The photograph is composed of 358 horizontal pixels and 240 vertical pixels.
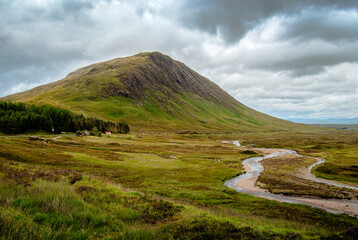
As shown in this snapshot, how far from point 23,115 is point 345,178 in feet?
503

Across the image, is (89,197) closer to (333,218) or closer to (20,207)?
(20,207)

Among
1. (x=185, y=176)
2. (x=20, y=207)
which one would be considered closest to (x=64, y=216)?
(x=20, y=207)

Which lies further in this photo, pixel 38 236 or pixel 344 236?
pixel 344 236

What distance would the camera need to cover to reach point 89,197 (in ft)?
54.1

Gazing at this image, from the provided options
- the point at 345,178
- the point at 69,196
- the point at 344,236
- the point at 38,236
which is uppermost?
the point at 38,236

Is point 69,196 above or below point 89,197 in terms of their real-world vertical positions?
above

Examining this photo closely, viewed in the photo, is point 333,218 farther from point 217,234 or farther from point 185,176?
point 185,176

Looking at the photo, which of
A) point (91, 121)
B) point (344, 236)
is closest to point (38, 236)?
point (344, 236)

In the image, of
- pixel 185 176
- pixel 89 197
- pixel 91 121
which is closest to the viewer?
pixel 89 197

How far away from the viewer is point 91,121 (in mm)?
158000

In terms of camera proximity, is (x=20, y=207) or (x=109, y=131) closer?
(x=20, y=207)

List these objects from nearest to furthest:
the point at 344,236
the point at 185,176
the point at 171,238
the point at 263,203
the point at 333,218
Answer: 1. the point at 171,238
2. the point at 344,236
3. the point at 333,218
4. the point at 263,203
5. the point at 185,176

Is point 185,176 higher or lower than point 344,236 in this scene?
lower

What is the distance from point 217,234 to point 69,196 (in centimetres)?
1083
